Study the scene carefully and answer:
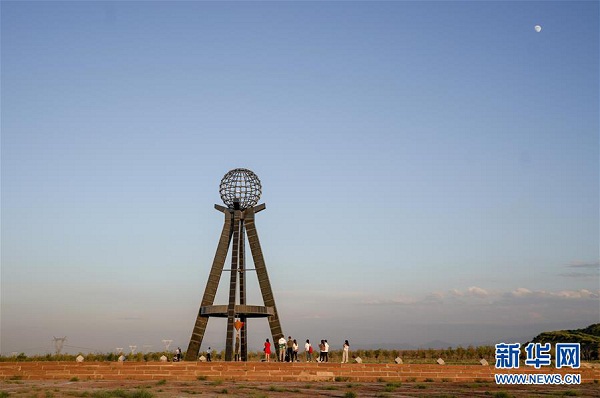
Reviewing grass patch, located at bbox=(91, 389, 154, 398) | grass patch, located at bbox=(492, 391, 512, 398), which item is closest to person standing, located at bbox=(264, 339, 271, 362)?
grass patch, located at bbox=(91, 389, 154, 398)

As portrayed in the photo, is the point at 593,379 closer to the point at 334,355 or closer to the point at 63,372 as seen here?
the point at 334,355

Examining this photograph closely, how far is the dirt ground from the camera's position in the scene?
2302cm

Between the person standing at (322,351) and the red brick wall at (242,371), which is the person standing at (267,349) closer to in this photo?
the person standing at (322,351)

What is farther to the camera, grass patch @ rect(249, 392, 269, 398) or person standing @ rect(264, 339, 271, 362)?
person standing @ rect(264, 339, 271, 362)

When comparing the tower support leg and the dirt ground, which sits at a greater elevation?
the tower support leg

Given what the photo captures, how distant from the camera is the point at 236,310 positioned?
39.9 m

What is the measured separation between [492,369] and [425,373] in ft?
13.6

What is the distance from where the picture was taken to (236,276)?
41.8m

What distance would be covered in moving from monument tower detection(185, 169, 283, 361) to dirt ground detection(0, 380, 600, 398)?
36.3 ft

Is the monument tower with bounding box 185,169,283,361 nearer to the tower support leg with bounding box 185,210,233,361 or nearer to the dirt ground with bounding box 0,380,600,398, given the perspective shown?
the tower support leg with bounding box 185,210,233,361

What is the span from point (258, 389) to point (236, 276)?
1631 cm

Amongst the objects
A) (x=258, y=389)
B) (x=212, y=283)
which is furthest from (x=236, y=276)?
(x=258, y=389)

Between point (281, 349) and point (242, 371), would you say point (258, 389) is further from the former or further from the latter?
point (281, 349)

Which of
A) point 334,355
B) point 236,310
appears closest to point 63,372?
point 236,310
